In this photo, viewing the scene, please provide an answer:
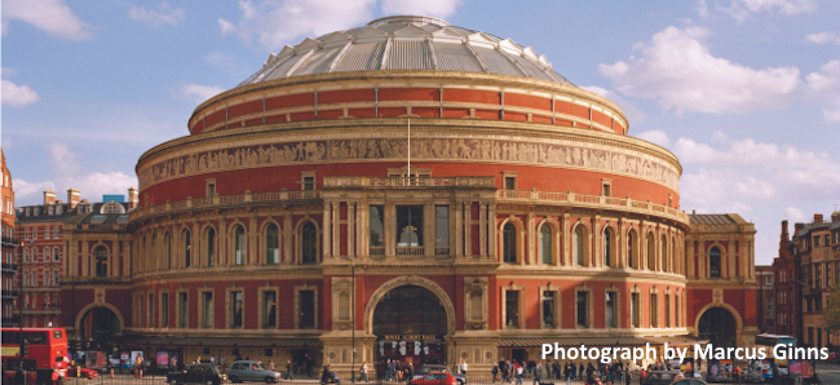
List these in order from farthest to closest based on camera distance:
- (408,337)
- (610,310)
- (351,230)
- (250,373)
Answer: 1. (610,310)
2. (408,337)
3. (351,230)
4. (250,373)

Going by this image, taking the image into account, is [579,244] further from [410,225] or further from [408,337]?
[408,337]

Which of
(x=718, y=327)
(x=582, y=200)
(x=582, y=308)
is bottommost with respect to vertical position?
(x=718, y=327)

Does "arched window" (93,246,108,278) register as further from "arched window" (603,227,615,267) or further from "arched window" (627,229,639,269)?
"arched window" (627,229,639,269)

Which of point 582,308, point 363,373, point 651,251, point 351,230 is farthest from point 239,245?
point 651,251

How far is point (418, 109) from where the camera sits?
64188mm

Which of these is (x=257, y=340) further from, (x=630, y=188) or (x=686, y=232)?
(x=686, y=232)

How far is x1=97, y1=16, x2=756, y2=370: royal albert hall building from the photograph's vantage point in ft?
177

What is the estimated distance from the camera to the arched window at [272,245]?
61.1 meters

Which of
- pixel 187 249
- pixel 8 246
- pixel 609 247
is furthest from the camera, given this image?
pixel 8 246

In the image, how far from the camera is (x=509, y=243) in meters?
60.2

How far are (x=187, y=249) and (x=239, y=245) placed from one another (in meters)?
5.23

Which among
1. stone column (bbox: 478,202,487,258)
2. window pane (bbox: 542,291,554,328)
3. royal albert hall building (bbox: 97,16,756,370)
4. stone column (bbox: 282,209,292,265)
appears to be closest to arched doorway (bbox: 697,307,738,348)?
royal albert hall building (bbox: 97,16,756,370)

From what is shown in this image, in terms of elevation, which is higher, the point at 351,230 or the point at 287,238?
the point at 351,230

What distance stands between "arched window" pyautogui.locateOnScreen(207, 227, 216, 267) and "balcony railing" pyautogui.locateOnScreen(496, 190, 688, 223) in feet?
64.9
